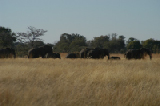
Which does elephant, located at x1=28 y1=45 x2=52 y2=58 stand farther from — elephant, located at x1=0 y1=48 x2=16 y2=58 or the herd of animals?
elephant, located at x1=0 y1=48 x2=16 y2=58

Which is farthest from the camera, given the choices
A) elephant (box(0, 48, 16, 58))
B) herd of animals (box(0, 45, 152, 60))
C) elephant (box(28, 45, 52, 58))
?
elephant (box(28, 45, 52, 58))

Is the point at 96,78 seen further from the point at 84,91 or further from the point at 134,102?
the point at 134,102

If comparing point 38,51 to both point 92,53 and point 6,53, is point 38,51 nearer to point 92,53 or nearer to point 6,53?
point 6,53

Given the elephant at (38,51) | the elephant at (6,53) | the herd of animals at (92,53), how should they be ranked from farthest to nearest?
1. the elephant at (38,51)
2. the elephant at (6,53)
3. the herd of animals at (92,53)

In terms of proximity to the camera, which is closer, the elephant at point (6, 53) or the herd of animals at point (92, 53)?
the herd of animals at point (92, 53)

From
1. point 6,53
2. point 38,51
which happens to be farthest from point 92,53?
point 6,53

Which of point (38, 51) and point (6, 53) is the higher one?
point (38, 51)

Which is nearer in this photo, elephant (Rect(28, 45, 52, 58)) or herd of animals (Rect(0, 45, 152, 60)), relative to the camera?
herd of animals (Rect(0, 45, 152, 60))

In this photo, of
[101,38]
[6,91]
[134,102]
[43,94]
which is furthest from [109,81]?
[101,38]

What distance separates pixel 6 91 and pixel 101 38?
79911mm

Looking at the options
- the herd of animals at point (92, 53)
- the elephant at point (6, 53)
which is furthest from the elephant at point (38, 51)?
the elephant at point (6, 53)

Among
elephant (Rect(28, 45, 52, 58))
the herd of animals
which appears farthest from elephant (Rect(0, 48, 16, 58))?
elephant (Rect(28, 45, 52, 58))

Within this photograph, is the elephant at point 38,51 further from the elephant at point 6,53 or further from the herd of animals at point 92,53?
the elephant at point 6,53

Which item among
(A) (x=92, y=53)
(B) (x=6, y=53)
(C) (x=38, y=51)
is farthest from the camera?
(C) (x=38, y=51)
